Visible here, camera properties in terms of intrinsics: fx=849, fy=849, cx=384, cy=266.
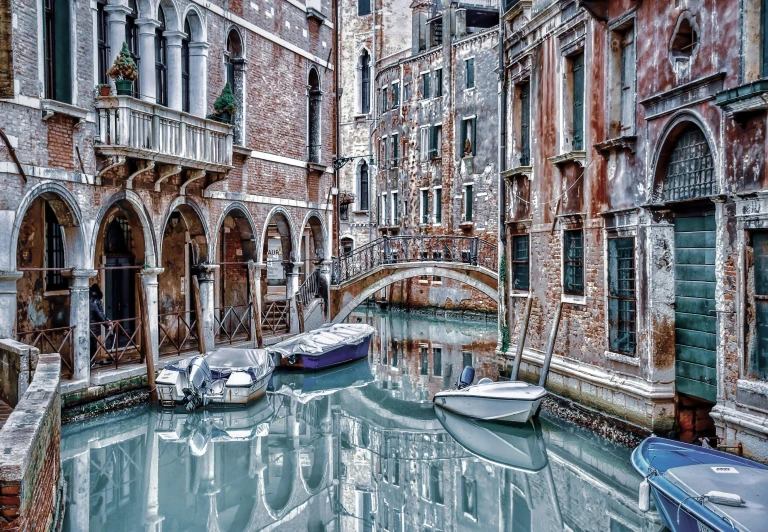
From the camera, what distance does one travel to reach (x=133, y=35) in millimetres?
13398

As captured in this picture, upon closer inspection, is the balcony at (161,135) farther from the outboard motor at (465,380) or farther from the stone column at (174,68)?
the outboard motor at (465,380)

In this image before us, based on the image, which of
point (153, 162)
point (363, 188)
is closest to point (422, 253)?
point (363, 188)

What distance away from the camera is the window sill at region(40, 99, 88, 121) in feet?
35.8

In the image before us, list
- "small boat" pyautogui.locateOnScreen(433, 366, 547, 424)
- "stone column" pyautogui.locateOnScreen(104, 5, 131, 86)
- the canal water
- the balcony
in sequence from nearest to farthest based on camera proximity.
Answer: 1. the canal water
2. "small boat" pyautogui.locateOnScreen(433, 366, 547, 424)
3. the balcony
4. "stone column" pyautogui.locateOnScreen(104, 5, 131, 86)

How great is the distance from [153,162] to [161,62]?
229cm

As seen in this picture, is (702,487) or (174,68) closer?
(702,487)

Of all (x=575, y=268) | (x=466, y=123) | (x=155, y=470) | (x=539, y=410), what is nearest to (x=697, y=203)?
(x=575, y=268)

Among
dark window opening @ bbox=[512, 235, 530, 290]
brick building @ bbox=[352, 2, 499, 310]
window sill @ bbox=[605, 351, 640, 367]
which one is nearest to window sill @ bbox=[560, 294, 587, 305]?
window sill @ bbox=[605, 351, 640, 367]

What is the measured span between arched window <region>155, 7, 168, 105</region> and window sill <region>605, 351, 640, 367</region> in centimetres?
833

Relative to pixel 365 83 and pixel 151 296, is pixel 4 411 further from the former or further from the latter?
pixel 365 83

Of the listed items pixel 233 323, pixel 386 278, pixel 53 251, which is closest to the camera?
pixel 53 251

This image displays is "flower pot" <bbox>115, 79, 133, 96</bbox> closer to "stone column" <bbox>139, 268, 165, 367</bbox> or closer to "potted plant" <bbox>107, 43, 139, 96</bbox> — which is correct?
"potted plant" <bbox>107, 43, 139, 96</bbox>

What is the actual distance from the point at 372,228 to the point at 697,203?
25.0m

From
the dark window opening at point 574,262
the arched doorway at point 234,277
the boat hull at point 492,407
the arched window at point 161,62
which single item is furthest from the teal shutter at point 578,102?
the arched doorway at point 234,277
